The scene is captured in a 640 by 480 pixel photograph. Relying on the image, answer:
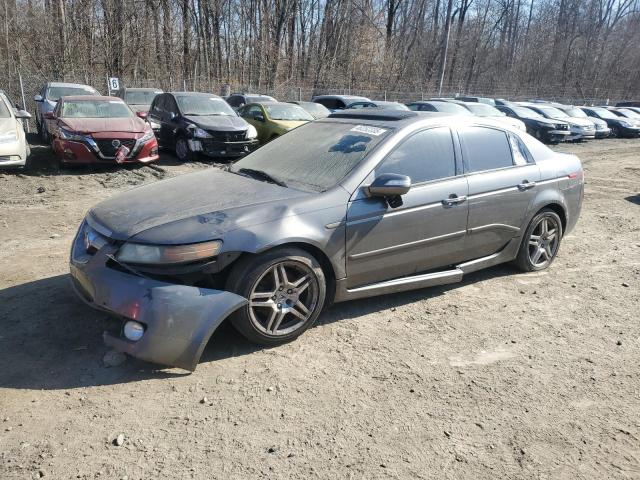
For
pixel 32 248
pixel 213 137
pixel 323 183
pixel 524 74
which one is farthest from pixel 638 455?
pixel 524 74

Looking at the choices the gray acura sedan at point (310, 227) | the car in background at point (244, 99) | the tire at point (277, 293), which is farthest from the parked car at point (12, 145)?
the car in background at point (244, 99)

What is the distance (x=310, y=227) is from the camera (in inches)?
139

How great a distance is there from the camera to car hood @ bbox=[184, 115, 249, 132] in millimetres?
11477

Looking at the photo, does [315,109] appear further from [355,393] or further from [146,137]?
[355,393]

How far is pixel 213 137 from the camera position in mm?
11406

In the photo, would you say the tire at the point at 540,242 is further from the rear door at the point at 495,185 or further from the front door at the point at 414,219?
the front door at the point at 414,219

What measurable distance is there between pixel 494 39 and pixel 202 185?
54.0 m

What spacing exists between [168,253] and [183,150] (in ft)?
29.9

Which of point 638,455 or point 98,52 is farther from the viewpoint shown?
point 98,52

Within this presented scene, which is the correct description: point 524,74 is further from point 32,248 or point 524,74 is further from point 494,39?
point 32,248

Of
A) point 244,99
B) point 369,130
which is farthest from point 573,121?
point 369,130

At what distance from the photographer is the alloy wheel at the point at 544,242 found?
5164 millimetres

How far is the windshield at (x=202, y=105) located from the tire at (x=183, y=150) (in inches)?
30.1

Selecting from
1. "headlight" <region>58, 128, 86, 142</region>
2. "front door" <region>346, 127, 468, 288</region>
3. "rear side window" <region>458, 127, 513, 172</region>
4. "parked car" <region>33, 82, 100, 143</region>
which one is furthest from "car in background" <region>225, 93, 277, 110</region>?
"front door" <region>346, 127, 468, 288</region>
